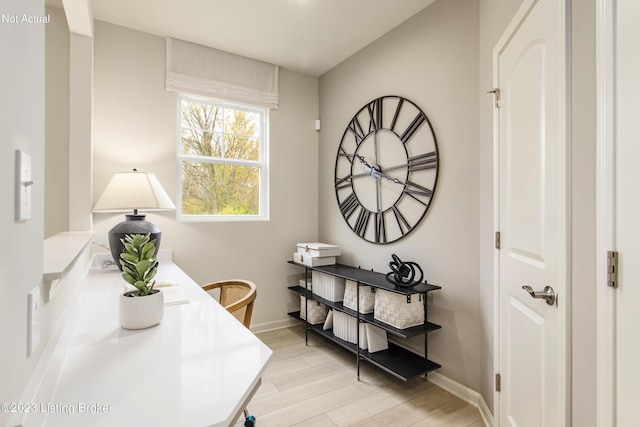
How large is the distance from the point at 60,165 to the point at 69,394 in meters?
2.34

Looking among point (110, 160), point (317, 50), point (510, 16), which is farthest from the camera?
point (317, 50)

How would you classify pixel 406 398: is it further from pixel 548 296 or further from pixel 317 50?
pixel 317 50

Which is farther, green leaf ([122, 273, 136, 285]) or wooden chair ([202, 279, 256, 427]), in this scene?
wooden chair ([202, 279, 256, 427])

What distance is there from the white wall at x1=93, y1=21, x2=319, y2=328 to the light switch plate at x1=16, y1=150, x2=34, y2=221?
224 centimetres

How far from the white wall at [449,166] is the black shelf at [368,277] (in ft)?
0.43

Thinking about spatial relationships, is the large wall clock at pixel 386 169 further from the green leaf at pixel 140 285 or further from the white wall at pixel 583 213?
the green leaf at pixel 140 285

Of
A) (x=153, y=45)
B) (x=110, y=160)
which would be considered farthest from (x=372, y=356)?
(x=153, y=45)

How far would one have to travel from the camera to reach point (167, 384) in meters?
0.80

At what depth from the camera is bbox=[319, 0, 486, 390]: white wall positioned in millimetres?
2098

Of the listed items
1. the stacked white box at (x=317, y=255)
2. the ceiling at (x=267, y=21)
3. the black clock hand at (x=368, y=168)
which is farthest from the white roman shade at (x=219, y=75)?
the stacked white box at (x=317, y=255)

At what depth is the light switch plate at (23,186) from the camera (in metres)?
0.61

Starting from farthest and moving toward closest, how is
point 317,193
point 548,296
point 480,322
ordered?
Result: point 317,193, point 480,322, point 548,296

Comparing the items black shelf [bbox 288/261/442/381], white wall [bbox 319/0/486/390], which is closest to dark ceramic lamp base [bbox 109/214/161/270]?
black shelf [bbox 288/261/442/381]
